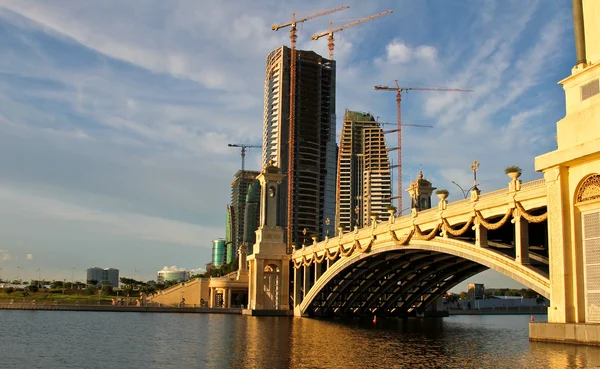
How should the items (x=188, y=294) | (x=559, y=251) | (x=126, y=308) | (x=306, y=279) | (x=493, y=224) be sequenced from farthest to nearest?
(x=188, y=294) → (x=126, y=308) → (x=306, y=279) → (x=493, y=224) → (x=559, y=251)

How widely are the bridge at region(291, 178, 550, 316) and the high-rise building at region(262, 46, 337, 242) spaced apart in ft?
285

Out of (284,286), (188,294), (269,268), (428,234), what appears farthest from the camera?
(188,294)

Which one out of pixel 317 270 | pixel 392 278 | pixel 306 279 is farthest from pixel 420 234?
pixel 306 279

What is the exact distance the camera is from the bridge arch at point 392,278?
181ft

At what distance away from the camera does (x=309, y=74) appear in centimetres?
17738

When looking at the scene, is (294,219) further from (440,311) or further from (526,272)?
(526,272)

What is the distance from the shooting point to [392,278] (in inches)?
2849

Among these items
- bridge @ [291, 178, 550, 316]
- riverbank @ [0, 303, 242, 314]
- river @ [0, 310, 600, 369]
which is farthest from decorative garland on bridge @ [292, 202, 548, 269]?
riverbank @ [0, 303, 242, 314]

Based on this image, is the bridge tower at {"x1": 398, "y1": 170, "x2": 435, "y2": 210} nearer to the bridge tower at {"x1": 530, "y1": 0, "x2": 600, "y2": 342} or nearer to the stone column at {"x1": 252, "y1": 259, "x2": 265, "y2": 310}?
the stone column at {"x1": 252, "y1": 259, "x2": 265, "y2": 310}

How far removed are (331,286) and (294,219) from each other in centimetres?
9922

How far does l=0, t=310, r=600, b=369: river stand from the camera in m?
32.5

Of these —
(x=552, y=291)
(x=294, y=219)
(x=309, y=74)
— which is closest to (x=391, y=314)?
(x=552, y=291)

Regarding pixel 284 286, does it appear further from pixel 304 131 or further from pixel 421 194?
pixel 304 131

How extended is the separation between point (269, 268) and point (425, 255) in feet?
109
